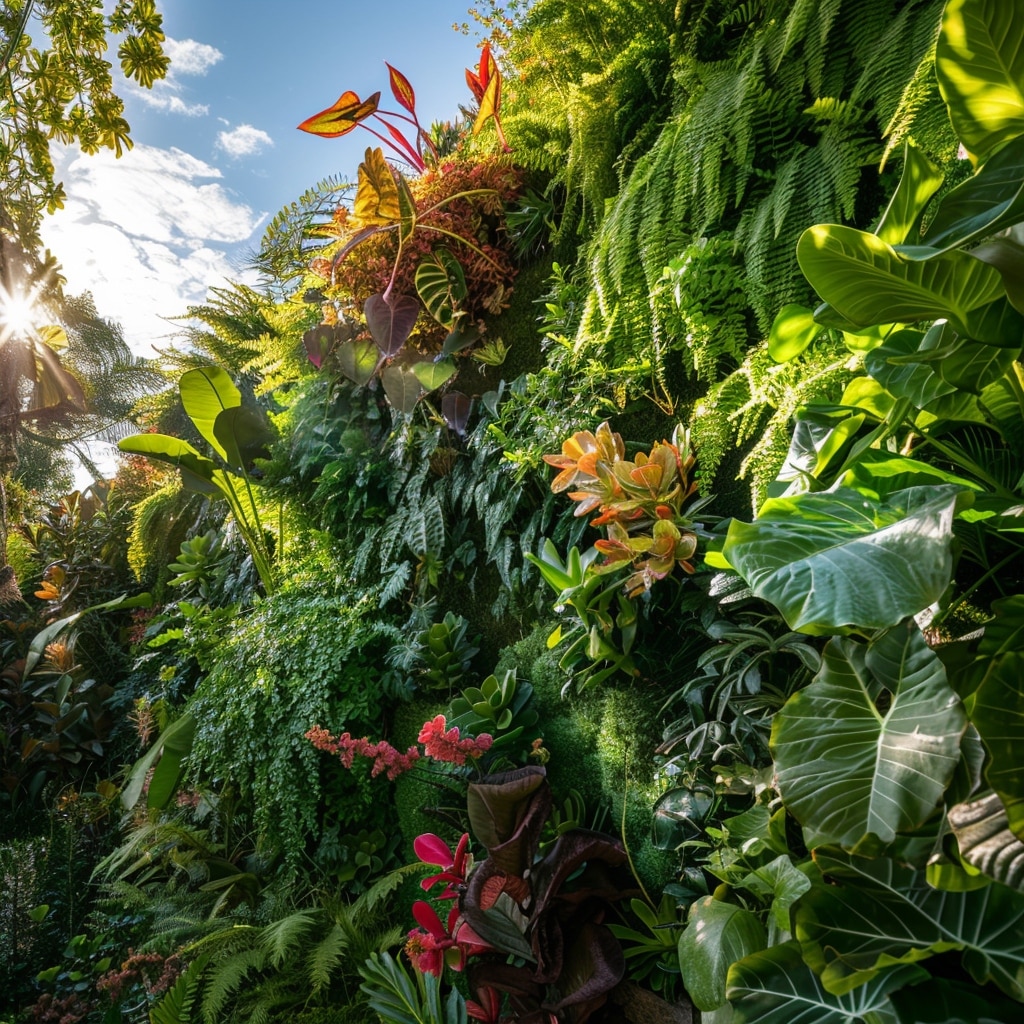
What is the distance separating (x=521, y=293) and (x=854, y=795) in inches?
85.0

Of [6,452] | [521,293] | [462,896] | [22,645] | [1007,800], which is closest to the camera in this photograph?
[1007,800]

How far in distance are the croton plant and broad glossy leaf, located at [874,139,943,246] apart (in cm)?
170

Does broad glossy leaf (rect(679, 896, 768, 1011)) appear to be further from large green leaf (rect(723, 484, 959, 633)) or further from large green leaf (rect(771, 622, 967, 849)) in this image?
large green leaf (rect(723, 484, 959, 633))

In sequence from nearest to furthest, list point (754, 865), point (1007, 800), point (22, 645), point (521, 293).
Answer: point (1007, 800) < point (754, 865) < point (521, 293) < point (22, 645)

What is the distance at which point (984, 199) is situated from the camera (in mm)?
660

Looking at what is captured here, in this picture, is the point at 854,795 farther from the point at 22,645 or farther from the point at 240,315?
the point at 22,645

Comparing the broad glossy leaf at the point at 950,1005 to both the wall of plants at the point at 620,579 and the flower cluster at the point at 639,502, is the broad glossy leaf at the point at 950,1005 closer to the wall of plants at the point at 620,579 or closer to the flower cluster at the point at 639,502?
the wall of plants at the point at 620,579

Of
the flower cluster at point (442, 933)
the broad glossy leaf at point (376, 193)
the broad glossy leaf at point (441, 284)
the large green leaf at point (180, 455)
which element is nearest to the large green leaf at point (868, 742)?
the flower cluster at point (442, 933)

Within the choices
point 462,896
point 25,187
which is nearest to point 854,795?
point 462,896

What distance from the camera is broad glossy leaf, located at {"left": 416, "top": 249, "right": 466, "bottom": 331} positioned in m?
2.41

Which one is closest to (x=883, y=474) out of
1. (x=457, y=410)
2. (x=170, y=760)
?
(x=457, y=410)

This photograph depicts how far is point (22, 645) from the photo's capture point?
4645mm

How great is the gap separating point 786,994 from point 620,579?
2.64 feet

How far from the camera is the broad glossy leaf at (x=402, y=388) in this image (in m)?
2.45
